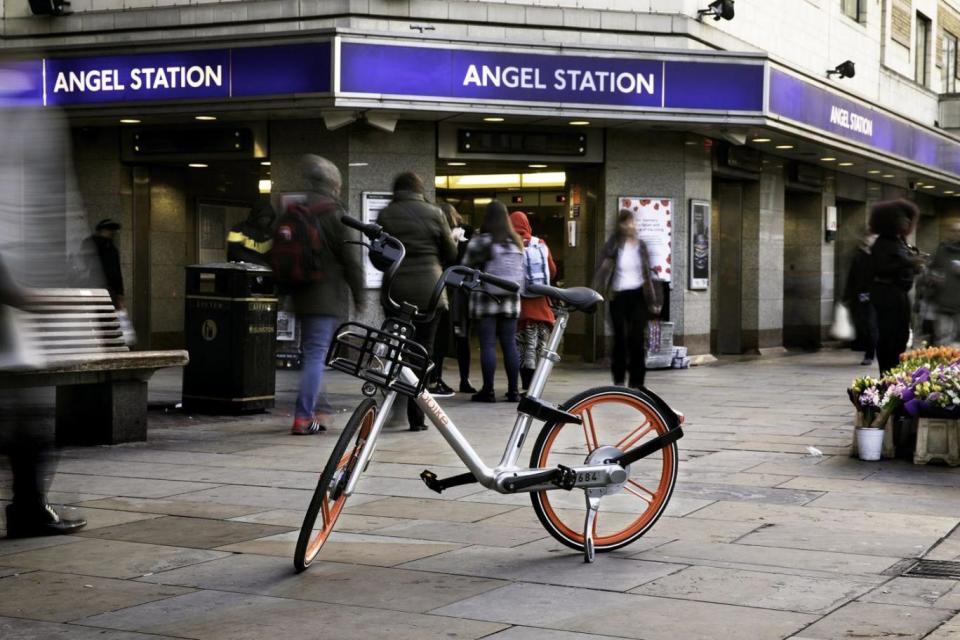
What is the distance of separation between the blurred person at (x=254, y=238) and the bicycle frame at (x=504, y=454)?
11497mm

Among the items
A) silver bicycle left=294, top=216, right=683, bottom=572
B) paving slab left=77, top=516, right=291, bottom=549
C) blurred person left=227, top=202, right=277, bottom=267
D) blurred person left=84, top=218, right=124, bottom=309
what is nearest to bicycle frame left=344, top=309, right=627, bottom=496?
silver bicycle left=294, top=216, right=683, bottom=572

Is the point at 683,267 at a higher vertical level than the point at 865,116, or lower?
lower

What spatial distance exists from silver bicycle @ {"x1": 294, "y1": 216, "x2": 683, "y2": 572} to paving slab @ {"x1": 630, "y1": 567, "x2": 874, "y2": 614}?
0.53 metres

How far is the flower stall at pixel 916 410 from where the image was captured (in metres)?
8.10

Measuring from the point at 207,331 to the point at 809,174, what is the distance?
47.9 ft

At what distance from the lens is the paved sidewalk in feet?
14.6

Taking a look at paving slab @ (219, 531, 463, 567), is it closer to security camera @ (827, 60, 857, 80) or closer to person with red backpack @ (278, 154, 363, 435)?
person with red backpack @ (278, 154, 363, 435)

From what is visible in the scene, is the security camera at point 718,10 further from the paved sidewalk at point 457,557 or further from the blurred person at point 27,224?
the blurred person at point 27,224

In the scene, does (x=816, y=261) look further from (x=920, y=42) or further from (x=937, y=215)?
(x=937, y=215)

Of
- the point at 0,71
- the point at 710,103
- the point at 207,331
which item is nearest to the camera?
the point at 0,71

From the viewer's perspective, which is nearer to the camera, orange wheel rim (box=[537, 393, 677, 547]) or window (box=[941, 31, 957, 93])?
orange wheel rim (box=[537, 393, 677, 547])

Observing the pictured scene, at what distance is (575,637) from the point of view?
167 inches

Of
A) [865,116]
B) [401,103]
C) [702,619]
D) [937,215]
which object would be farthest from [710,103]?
[937,215]

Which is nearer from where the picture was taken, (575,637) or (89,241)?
(575,637)
